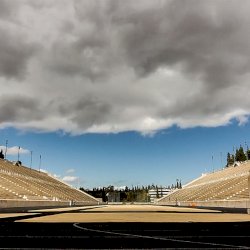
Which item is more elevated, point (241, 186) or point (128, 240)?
point (241, 186)

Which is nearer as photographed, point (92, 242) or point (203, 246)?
point (203, 246)

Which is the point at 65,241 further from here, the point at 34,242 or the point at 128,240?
the point at 128,240

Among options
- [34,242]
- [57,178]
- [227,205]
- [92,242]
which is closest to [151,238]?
[92,242]

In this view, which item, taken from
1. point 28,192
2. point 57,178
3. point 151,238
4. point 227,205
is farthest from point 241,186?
point 57,178

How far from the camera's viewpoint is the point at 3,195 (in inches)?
2810

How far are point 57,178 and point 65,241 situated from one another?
155 m

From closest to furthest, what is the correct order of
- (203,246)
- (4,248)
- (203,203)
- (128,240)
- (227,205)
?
1. (4,248)
2. (203,246)
3. (128,240)
4. (227,205)
5. (203,203)

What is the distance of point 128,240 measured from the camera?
13555mm

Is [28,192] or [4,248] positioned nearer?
[4,248]

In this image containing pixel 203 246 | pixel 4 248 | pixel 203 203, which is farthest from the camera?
pixel 203 203

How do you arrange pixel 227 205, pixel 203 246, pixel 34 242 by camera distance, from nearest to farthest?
1. pixel 203 246
2. pixel 34 242
3. pixel 227 205

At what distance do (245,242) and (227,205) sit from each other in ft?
196

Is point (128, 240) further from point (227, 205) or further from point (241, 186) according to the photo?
point (241, 186)

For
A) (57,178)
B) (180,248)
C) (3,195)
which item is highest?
(57,178)
